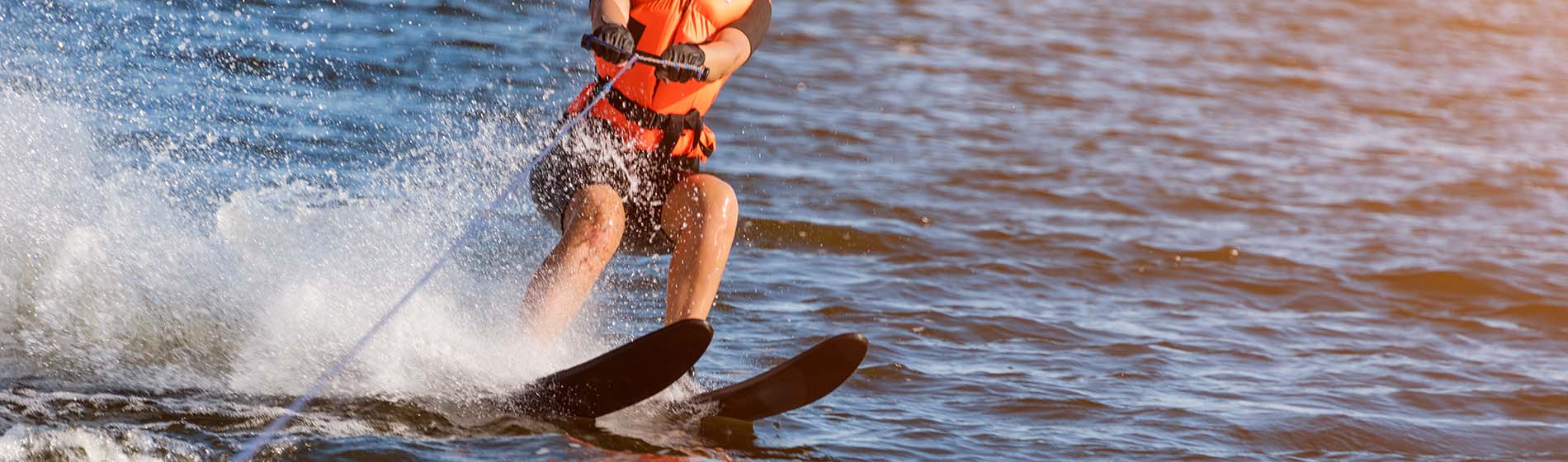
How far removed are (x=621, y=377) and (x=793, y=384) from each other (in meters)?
0.52

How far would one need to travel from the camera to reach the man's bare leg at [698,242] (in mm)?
4434

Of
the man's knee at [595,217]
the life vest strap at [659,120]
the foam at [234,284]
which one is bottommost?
the foam at [234,284]

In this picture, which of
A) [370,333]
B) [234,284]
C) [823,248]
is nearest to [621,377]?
[370,333]

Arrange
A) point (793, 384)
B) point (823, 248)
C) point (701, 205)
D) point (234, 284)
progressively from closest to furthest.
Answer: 1. point (701, 205)
2. point (793, 384)
3. point (234, 284)
4. point (823, 248)

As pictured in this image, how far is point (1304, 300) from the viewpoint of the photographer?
7062 millimetres

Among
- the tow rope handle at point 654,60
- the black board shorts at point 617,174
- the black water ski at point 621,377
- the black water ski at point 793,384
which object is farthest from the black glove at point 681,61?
the black water ski at point 793,384

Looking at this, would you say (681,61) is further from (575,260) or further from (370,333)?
(370,333)

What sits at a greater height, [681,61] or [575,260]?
[681,61]

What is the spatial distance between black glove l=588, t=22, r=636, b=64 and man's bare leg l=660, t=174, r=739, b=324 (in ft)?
1.49

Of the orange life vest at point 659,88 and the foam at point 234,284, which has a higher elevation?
the orange life vest at point 659,88

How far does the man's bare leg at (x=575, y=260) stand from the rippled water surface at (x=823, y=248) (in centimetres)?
12

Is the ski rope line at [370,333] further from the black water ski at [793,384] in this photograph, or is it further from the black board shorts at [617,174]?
the black water ski at [793,384]

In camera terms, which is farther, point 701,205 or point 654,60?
point 701,205

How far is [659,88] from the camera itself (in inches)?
175
